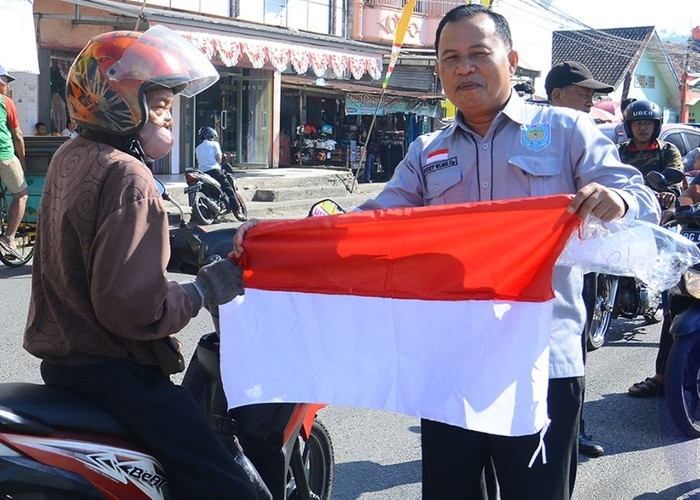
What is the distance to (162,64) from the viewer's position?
2516 millimetres

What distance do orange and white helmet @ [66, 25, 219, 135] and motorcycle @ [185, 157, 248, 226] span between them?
11.3 m

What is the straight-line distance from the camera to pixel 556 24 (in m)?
34.4

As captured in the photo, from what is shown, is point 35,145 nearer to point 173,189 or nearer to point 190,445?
point 173,189

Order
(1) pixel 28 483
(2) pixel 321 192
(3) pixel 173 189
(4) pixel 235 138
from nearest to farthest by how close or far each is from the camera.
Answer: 1. (1) pixel 28 483
2. (3) pixel 173 189
3. (2) pixel 321 192
4. (4) pixel 235 138

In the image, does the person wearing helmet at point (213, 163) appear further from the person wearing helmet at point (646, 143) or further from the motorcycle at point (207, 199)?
the person wearing helmet at point (646, 143)

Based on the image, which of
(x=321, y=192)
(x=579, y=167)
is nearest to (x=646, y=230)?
(x=579, y=167)

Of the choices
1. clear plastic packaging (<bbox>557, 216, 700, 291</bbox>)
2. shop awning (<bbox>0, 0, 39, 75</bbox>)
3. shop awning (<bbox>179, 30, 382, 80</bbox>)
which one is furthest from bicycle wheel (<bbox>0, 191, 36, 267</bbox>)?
clear plastic packaging (<bbox>557, 216, 700, 291</bbox>)

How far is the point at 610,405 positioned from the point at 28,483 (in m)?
4.24

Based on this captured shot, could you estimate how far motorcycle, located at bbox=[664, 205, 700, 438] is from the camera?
4.80 meters

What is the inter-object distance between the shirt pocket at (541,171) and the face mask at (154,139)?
41.4 inches

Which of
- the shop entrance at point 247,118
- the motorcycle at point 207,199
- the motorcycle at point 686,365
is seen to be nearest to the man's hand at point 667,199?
the motorcycle at point 686,365

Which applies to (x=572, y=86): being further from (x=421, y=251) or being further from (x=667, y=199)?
(x=421, y=251)

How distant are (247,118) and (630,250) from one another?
67.6 ft

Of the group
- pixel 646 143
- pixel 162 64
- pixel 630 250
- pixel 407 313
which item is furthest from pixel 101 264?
pixel 646 143
